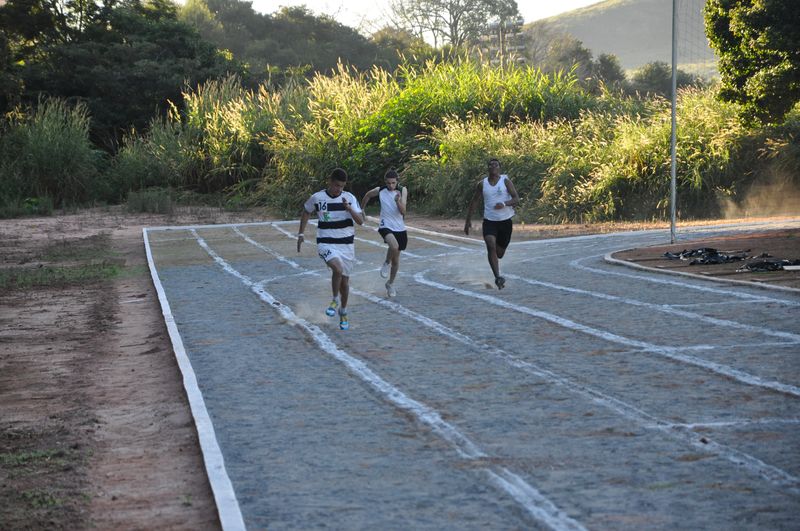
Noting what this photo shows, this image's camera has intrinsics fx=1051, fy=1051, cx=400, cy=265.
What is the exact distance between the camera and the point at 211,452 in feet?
21.4

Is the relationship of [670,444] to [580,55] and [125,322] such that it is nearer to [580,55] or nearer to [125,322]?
[125,322]

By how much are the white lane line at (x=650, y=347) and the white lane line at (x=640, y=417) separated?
1.22 m

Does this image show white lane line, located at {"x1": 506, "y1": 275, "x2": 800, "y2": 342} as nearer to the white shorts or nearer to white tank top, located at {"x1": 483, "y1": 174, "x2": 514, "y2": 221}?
white tank top, located at {"x1": 483, "y1": 174, "x2": 514, "y2": 221}

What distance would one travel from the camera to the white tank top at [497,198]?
15.2 m

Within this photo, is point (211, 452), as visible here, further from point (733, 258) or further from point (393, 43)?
point (393, 43)

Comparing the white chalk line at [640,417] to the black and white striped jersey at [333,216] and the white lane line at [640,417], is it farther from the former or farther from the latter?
the black and white striped jersey at [333,216]

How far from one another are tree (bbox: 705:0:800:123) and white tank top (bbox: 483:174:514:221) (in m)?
7.41

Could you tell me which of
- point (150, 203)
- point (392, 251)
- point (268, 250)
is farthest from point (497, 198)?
point (150, 203)

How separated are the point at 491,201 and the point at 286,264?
5.69 m

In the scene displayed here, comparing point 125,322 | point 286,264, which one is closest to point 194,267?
point 286,264

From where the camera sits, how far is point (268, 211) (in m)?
35.5

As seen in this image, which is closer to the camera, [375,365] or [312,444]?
[312,444]

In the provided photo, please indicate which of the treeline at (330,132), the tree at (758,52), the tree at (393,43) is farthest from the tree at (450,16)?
the tree at (758,52)

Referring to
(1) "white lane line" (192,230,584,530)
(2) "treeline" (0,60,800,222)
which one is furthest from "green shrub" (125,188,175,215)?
(1) "white lane line" (192,230,584,530)
